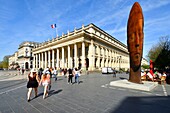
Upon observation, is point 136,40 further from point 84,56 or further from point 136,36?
point 84,56

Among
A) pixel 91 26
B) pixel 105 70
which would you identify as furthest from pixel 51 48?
pixel 105 70

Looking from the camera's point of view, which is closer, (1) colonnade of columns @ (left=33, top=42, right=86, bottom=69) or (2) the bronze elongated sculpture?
(2) the bronze elongated sculpture

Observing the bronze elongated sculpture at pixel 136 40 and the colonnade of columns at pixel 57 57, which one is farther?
the colonnade of columns at pixel 57 57

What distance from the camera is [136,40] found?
33.5 feet

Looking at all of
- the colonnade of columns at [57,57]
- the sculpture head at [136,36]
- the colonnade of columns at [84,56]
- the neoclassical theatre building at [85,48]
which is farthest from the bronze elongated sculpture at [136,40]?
the colonnade of columns at [57,57]

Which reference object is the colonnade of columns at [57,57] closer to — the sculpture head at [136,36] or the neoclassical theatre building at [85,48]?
the neoclassical theatre building at [85,48]

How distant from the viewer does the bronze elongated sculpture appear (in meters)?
10.1

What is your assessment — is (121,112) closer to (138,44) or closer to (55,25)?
(138,44)

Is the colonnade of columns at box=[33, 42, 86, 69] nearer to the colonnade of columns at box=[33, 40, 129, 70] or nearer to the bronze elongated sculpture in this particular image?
the colonnade of columns at box=[33, 40, 129, 70]

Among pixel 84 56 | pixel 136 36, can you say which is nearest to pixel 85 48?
pixel 84 56

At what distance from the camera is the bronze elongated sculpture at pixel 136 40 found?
1011cm

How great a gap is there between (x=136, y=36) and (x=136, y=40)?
36 cm

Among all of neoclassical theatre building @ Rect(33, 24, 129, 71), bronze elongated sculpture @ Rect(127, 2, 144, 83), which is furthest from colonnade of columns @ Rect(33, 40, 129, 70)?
bronze elongated sculpture @ Rect(127, 2, 144, 83)

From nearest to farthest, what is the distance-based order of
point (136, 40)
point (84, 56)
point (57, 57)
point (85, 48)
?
1. point (136, 40)
2. point (84, 56)
3. point (85, 48)
4. point (57, 57)
